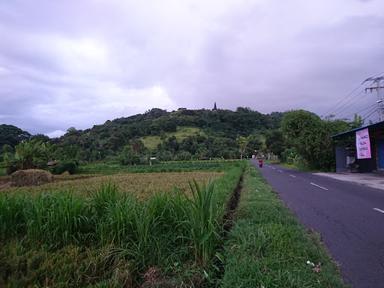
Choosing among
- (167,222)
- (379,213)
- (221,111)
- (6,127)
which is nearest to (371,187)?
(379,213)

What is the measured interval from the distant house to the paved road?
13.6m

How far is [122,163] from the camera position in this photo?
63531 millimetres

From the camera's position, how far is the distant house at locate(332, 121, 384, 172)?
27.5 meters

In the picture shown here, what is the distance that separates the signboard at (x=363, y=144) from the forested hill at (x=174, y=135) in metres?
42.1

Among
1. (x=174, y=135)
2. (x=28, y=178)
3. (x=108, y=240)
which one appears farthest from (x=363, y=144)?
(x=174, y=135)

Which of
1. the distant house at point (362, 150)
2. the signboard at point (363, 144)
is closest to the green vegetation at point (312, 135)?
the distant house at point (362, 150)

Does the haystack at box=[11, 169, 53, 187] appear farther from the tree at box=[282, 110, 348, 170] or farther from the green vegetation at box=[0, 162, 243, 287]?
the tree at box=[282, 110, 348, 170]

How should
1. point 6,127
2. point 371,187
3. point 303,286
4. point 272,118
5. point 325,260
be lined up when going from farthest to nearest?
point 272,118, point 6,127, point 371,187, point 325,260, point 303,286

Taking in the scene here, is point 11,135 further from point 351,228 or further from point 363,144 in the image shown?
point 351,228

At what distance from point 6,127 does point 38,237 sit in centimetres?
8412

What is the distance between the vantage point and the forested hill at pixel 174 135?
264 feet

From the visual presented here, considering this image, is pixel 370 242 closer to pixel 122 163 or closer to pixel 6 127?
pixel 122 163

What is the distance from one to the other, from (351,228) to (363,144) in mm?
21225

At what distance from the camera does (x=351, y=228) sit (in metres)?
8.71
